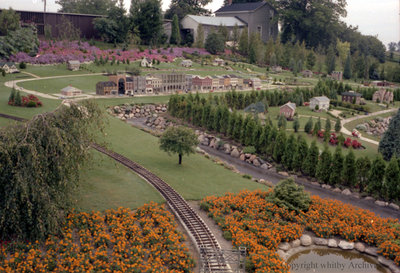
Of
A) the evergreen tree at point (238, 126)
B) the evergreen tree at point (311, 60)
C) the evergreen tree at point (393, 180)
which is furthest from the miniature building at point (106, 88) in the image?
the evergreen tree at point (311, 60)

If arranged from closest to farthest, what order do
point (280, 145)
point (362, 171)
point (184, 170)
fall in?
point (362, 171) < point (184, 170) < point (280, 145)

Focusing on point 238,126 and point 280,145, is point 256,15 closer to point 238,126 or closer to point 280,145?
point 238,126

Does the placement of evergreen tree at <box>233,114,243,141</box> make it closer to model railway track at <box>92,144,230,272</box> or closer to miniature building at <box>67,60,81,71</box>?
model railway track at <box>92,144,230,272</box>

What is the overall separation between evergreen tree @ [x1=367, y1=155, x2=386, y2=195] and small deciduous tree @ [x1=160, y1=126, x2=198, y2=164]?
18.7 meters

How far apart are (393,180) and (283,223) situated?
14.7 metres

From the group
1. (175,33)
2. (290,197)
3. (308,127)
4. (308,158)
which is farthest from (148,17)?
(290,197)

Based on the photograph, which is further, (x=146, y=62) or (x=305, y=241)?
(x=146, y=62)

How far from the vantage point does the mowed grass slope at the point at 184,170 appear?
1388 inches

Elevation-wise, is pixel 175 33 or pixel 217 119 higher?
pixel 175 33

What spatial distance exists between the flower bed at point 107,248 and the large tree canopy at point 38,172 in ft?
3.58

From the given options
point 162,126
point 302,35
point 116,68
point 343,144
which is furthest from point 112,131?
point 302,35

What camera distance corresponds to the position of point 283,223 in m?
29.5

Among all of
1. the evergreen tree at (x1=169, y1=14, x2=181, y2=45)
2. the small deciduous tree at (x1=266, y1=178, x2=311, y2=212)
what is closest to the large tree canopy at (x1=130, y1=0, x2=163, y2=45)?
the evergreen tree at (x1=169, y1=14, x2=181, y2=45)

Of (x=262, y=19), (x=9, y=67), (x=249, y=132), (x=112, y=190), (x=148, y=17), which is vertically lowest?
(x=112, y=190)
